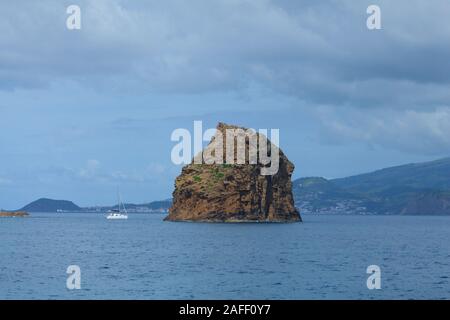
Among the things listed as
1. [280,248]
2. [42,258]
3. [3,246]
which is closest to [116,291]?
[42,258]

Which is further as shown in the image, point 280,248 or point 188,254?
point 280,248

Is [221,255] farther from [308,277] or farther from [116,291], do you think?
[116,291]

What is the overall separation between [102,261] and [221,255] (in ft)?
78.0

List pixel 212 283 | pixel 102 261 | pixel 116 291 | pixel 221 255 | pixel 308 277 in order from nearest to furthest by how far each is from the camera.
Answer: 1. pixel 116 291
2. pixel 212 283
3. pixel 308 277
4. pixel 102 261
5. pixel 221 255

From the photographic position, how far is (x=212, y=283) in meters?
78.7
